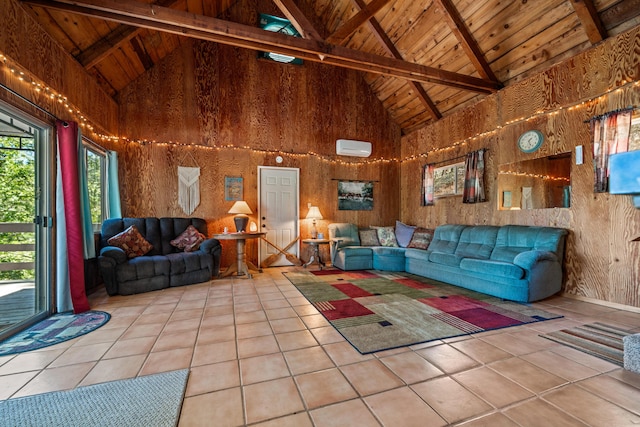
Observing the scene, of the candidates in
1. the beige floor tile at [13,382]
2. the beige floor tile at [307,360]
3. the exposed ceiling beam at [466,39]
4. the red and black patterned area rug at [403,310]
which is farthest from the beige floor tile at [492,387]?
the exposed ceiling beam at [466,39]

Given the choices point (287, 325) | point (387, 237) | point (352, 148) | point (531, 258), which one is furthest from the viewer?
point (352, 148)

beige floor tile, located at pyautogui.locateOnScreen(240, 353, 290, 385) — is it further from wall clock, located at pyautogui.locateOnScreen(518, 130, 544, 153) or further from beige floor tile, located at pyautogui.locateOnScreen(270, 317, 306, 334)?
wall clock, located at pyautogui.locateOnScreen(518, 130, 544, 153)

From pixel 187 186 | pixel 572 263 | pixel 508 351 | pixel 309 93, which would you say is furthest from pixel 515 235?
pixel 187 186

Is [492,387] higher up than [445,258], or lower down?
lower down

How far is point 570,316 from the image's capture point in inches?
106

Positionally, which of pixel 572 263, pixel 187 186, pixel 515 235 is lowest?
pixel 572 263

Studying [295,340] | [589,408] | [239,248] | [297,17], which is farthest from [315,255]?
[589,408]

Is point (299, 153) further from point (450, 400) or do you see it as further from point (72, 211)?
point (450, 400)

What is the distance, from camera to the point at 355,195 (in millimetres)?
5934

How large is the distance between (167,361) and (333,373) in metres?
1.14

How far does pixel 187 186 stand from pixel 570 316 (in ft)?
18.2

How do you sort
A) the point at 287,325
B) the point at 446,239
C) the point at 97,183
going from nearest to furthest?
the point at 287,325 → the point at 97,183 → the point at 446,239

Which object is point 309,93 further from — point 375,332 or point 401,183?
point 375,332

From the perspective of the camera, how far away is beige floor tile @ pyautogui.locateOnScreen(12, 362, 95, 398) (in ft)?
5.09
